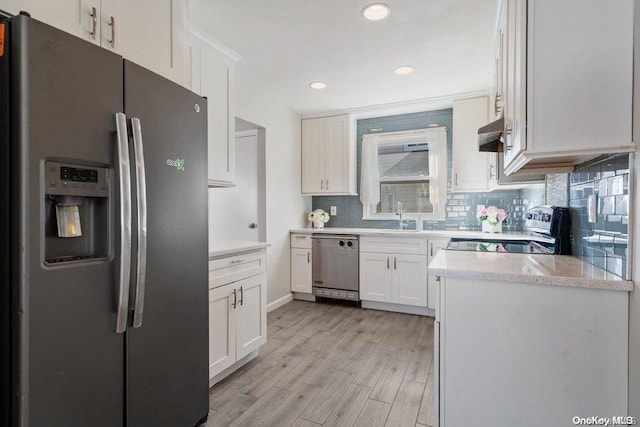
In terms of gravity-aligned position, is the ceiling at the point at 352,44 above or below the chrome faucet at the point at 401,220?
above

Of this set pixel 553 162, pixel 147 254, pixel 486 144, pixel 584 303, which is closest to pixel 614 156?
pixel 553 162

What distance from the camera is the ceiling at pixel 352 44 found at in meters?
2.11

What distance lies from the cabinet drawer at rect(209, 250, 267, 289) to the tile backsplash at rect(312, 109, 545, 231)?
7.19ft

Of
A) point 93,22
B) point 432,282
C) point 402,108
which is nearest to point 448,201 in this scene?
point 432,282

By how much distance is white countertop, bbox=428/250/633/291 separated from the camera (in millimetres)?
1238

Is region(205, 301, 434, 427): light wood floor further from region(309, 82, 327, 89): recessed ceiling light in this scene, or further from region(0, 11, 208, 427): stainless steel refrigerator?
region(309, 82, 327, 89): recessed ceiling light

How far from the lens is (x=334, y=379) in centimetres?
226

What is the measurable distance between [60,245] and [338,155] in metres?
3.52

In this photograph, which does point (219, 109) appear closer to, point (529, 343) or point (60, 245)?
point (60, 245)

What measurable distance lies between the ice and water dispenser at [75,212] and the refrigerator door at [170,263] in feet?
0.41

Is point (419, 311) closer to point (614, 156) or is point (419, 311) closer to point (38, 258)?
point (614, 156)

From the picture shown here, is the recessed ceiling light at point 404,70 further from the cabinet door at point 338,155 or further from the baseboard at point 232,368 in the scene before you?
the baseboard at point 232,368

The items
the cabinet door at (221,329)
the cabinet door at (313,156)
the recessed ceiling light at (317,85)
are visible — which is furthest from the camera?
the cabinet door at (313,156)

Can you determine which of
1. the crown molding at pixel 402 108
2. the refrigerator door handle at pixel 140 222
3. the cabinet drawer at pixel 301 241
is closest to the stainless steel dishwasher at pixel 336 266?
the cabinet drawer at pixel 301 241
